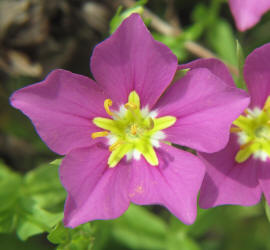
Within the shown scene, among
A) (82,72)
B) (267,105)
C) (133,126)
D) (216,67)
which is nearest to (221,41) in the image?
(82,72)

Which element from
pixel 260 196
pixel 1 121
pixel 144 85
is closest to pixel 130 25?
pixel 144 85

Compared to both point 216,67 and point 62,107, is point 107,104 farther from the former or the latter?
point 216,67

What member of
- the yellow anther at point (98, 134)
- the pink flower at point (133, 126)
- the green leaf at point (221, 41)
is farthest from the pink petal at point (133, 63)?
the green leaf at point (221, 41)

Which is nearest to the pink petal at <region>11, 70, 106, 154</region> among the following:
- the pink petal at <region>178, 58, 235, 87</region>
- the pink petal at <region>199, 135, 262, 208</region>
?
the pink petal at <region>178, 58, 235, 87</region>

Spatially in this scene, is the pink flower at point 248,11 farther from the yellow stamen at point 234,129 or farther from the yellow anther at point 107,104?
the yellow anther at point 107,104

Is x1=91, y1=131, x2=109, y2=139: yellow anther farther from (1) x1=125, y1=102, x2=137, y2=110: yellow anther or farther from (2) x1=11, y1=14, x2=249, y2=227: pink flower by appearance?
(1) x1=125, y1=102, x2=137, y2=110: yellow anther
